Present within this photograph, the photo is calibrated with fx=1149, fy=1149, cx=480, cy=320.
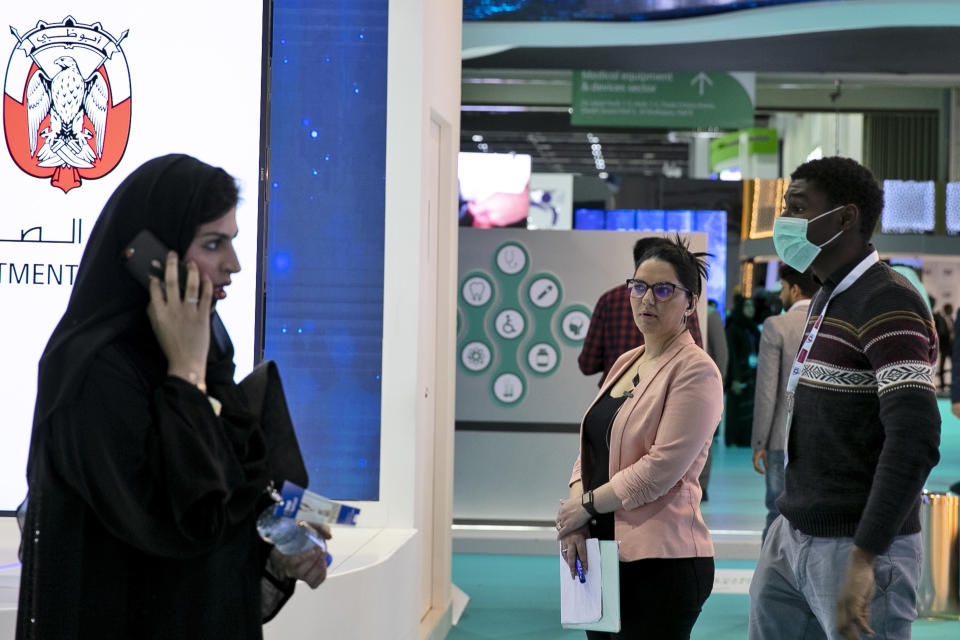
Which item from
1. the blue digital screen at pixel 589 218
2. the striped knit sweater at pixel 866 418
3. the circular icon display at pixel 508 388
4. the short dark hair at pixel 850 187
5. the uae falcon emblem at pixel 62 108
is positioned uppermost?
the blue digital screen at pixel 589 218

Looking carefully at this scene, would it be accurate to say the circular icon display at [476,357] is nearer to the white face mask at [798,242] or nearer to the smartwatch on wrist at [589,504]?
the smartwatch on wrist at [589,504]

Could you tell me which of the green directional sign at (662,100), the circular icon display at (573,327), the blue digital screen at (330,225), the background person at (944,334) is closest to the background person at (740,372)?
the green directional sign at (662,100)

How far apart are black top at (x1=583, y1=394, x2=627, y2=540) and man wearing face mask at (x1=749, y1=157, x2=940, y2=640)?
487 mm

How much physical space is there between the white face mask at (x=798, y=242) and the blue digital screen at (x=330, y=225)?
5.88ft

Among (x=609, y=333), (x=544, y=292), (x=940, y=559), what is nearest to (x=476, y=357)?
(x=544, y=292)

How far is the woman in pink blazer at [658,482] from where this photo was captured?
9.35 ft

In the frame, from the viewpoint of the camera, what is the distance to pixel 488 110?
59.5 feet

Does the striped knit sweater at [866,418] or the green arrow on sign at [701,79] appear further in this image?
the green arrow on sign at [701,79]

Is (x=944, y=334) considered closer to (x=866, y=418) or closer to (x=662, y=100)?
(x=662, y=100)

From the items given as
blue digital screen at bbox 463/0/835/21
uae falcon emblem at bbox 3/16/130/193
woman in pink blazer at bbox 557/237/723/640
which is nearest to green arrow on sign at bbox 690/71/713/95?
blue digital screen at bbox 463/0/835/21

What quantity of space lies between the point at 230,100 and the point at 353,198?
Answer: 0.61 meters

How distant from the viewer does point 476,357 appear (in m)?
7.73

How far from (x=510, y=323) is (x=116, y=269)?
609 cm

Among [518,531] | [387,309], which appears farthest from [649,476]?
[518,531]
